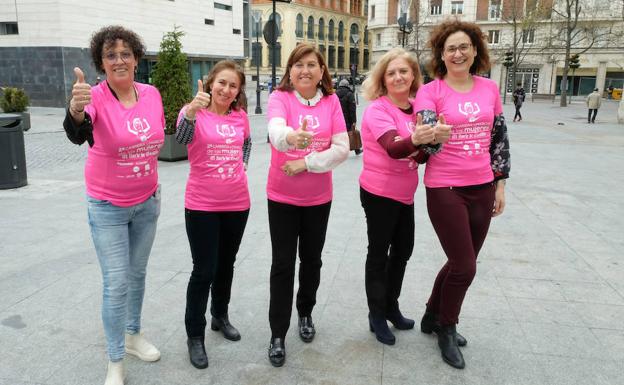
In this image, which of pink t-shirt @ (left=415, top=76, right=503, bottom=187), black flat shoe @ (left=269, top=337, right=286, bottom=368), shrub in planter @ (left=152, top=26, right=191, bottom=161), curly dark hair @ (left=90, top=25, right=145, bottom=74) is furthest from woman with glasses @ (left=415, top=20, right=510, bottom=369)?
shrub in planter @ (left=152, top=26, right=191, bottom=161)

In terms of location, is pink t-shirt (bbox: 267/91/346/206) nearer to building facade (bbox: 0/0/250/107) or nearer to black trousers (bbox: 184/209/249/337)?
black trousers (bbox: 184/209/249/337)

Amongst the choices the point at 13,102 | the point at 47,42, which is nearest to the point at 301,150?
the point at 13,102

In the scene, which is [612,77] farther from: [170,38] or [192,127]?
[192,127]

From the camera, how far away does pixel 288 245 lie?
3.10 meters

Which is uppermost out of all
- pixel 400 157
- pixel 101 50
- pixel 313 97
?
pixel 101 50

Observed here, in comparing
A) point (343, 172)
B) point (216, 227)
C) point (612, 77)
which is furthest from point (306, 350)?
point (612, 77)

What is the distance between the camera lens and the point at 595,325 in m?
3.61

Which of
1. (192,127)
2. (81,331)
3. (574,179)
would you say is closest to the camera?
(192,127)

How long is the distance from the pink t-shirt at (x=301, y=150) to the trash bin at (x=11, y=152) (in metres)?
6.46

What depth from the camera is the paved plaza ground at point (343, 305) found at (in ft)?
9.86

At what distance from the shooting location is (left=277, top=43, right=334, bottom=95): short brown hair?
3.00m

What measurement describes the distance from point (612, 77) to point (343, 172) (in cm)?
5143

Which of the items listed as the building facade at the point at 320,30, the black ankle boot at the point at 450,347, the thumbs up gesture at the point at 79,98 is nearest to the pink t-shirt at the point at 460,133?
the black ankle boot at the point at 450,347

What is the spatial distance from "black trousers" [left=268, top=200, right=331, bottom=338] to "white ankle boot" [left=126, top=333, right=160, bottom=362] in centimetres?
74
